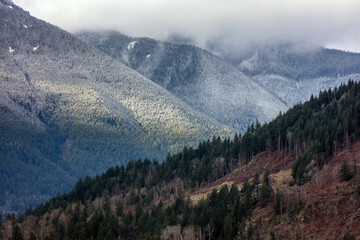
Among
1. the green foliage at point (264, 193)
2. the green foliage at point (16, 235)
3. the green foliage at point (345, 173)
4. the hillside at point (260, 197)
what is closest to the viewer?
the hillside at point (260, 197)

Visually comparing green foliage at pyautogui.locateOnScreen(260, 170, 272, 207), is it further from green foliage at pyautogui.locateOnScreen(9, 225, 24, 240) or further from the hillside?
green foliage at pyautogui.locateOnScreen(9, 225, 24, 240)

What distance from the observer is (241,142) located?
199 metres

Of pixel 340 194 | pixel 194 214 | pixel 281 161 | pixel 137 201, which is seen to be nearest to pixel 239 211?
pixel 194 214

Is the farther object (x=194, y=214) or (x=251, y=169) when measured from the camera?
(x=251, y=169)

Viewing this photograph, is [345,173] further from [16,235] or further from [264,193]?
[16,235]

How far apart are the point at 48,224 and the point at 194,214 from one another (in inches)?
2274

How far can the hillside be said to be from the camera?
116875 mm

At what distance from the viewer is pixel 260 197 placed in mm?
137375

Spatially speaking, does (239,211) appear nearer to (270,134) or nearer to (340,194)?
(340,194)

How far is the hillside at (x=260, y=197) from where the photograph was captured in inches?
4601

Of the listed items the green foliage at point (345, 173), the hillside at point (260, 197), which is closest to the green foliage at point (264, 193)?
the hillside at point (260, 197)

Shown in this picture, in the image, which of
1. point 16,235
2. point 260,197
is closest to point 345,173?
point 260,197

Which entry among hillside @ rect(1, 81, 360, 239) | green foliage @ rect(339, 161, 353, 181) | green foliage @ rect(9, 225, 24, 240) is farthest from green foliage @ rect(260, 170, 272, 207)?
green foliage @ rect(9, 225, 24, 240)

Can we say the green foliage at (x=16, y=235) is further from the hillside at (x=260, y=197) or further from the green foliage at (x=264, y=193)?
the green foliage at (x=264, y=193)
